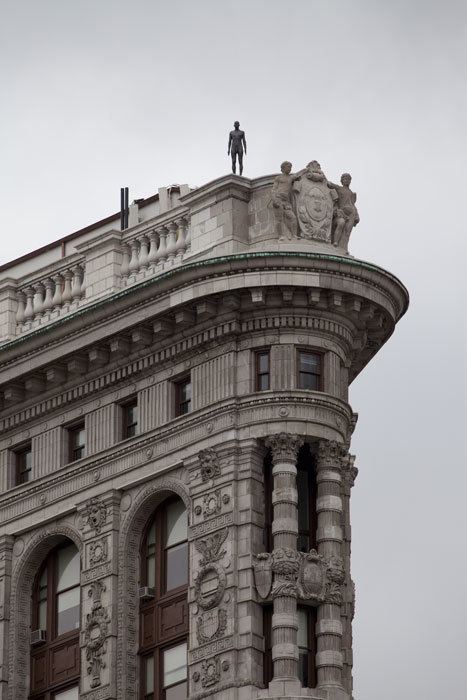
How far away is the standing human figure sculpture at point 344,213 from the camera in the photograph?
87500 mm

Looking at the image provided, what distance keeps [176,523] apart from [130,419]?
387 centimetres

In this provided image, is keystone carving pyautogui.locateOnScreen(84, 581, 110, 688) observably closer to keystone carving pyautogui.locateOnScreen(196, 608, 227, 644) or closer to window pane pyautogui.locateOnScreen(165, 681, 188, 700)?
window pane pyautogui.locateOnScreen(165, 681, 188, 700)

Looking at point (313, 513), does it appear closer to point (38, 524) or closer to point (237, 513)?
point (237, 513)

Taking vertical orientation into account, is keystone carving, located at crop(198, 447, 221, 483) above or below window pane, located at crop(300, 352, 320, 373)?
below

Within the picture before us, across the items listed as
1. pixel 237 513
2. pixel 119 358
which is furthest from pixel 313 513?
pixel 119 358

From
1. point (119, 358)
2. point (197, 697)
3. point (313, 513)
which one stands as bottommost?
point (197, 697)

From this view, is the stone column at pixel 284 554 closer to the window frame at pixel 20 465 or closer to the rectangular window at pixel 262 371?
the rectangular window at pixel 262 371

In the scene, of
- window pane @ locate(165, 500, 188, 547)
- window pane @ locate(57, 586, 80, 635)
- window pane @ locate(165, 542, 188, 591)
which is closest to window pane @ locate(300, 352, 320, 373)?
window pane @ locate(165, 500, 188, 547)

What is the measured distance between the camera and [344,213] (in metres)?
87.8

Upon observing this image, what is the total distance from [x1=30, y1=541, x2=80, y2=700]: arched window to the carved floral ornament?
746 centimetres

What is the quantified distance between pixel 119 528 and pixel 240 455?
4826 millimetres

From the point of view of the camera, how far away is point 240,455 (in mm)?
84812

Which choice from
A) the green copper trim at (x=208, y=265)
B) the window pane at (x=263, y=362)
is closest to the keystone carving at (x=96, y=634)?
the window pane at (x=263, y=362)

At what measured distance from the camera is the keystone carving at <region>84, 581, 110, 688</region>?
3396 inches
